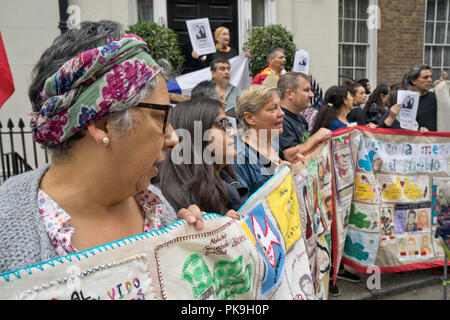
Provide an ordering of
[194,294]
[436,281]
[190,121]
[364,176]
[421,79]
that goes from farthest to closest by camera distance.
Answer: [421,79] < [436,281] < [364,176] < [190,121] < [194,294]

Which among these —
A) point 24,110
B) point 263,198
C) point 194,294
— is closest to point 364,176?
point 263,198

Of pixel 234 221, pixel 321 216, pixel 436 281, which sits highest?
pixel 234 221

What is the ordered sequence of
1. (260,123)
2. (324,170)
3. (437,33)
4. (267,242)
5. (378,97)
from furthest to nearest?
(437,33) < (378,97) < (324,170) < (260,123) < (267,242)

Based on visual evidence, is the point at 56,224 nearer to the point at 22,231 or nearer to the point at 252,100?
the point at 22,231

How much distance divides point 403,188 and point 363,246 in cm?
87

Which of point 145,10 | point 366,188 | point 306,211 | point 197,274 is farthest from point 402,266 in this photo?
point 145,10

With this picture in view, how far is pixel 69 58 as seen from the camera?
984 millimetres

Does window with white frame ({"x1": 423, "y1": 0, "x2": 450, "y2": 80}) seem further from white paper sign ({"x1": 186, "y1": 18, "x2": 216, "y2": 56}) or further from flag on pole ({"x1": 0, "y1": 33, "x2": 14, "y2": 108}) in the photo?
flag on pole ({"x1": 0, "y1": 33, "x2": 14, "y2": 108})

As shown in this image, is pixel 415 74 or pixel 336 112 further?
pixel 415 74

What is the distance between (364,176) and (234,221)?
2802mm

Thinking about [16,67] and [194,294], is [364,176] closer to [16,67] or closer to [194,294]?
[194,294]

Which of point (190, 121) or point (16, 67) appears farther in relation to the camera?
point (16, 67)

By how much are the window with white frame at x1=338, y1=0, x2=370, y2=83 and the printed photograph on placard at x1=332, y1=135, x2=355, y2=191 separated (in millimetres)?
7911

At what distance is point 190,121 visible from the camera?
2.19 m
